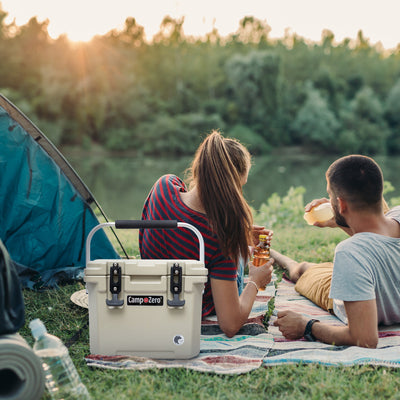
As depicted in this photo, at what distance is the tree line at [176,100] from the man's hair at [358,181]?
101 ft

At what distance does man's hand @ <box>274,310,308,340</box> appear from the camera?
262cm

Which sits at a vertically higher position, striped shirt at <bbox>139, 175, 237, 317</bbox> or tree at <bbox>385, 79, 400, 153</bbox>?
tree at <bbox>385, 79, 400, 153</bbox>

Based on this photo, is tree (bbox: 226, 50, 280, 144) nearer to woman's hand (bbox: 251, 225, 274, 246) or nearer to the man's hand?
woman's hand (bbox: 251, 225, 274, 246)

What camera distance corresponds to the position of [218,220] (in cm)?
241

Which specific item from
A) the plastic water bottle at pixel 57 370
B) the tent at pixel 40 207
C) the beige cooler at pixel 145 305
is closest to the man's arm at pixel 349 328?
the beige cooler at pixel 145 305

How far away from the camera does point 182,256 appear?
8.43 ft

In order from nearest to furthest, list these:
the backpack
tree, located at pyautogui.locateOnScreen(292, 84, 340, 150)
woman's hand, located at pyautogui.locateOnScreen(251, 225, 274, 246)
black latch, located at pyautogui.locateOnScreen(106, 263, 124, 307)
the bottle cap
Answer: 1. the backpack
2. the bottle cap
3. black latch, located at pyautogui.locateOnScreen(106, 263, 124, 307)
4. woman's hand, located at pyautogui.locateOnScreen(251, 225, 274, 246)
5. tree, located at pyautogui.locateOnScreen(292, 84, 340, 150)

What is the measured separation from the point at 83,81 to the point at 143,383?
35.5 meters

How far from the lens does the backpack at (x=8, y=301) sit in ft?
5.90

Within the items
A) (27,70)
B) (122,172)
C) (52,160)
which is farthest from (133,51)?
(52,160)

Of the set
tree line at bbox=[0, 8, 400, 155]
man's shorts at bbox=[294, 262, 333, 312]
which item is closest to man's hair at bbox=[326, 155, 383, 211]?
man's shorts at bbox=[294, 262, 333, 312]

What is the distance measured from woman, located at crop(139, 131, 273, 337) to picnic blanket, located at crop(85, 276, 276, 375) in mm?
97

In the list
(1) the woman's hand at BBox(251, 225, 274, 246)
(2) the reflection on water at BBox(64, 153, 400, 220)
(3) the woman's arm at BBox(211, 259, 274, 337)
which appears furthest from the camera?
(2) the reflection on water at BBox(64, 153, 400, 220)

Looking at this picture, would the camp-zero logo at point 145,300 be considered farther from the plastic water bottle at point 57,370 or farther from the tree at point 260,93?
the tree at point 260,93
